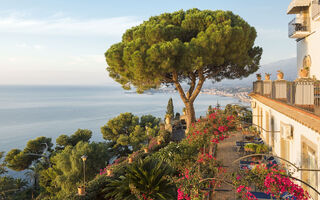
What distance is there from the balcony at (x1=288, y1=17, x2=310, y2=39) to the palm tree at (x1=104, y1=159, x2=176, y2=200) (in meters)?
10.4

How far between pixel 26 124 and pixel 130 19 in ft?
219

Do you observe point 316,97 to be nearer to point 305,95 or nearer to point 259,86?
point 305,95

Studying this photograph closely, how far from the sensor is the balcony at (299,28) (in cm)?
1166

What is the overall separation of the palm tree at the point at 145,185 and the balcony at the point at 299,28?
1039 centimetres

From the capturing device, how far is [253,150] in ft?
30.3

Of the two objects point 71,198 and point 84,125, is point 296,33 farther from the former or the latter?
point 84,125

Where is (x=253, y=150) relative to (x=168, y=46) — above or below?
below

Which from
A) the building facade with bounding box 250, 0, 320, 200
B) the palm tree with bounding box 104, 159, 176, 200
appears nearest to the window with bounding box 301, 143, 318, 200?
the building facade with bounding box 250, 0, 320, 200

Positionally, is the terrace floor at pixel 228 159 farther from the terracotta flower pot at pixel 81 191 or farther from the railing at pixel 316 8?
the railing at pixel 316 8

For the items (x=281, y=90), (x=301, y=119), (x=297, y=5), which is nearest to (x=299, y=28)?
(x=297, y=5)

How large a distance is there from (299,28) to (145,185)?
11595mm

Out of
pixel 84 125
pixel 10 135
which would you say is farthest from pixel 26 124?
pixel 84 125

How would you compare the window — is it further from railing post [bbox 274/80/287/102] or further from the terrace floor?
railing post [bbox 274/80/287/102]

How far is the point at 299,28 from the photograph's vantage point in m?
11.8
